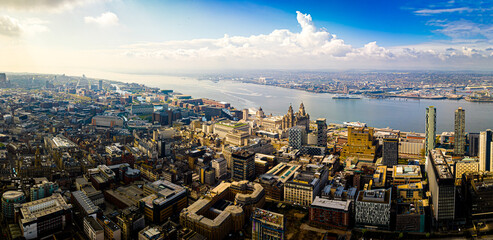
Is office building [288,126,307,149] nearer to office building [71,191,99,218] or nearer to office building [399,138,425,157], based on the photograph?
office building [399,138,425,157]

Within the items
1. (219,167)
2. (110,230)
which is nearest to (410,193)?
(219,167)

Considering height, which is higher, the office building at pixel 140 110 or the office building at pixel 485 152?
the office building at pixel 140 110

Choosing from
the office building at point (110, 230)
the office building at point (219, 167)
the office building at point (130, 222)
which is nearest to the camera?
the office building at point (110, 230)

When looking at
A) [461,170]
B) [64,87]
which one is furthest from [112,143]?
[64,87]

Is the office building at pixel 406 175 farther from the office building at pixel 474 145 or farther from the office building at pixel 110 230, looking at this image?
the office building at pixel 110 230

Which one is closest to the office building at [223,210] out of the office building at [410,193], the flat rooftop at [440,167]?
the office building at [410,193]

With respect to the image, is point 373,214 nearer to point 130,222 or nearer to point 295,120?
point 130,222
